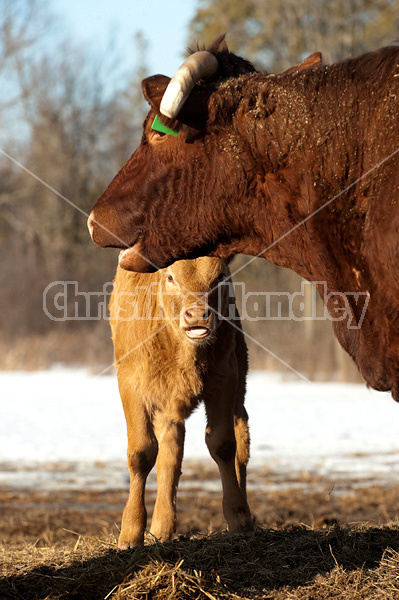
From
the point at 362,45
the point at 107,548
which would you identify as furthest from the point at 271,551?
the point at 362,45

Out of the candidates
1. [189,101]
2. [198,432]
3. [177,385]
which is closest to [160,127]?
[189,101]

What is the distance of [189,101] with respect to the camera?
3.33m

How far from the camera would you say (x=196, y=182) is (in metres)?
3.46

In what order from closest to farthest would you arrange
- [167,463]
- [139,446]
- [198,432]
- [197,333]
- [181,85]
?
1. [181,85]
2. [197,333]
3. [139,446]
4. [167,463]
5. [198,432]

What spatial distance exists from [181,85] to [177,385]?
327 centimetres

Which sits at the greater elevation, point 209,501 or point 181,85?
point 181,85

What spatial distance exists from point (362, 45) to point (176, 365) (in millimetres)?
17902

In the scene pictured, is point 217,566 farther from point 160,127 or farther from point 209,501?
point 209,501

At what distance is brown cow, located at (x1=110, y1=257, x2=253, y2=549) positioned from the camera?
587 cm

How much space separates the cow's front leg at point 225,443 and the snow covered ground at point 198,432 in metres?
3.67

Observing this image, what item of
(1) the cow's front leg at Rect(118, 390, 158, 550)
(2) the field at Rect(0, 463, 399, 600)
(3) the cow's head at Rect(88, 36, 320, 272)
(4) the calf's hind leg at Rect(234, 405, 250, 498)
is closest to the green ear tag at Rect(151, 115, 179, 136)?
(3) the cow's head at Rect(88, 36, 320, 272)

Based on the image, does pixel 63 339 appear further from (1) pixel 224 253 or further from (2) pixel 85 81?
(1) pixel 224 253

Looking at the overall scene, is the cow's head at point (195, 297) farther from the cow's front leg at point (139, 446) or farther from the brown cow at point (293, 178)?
the brown cow at point (293, 178)

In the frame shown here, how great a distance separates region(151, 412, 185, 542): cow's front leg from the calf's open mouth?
0.77m
